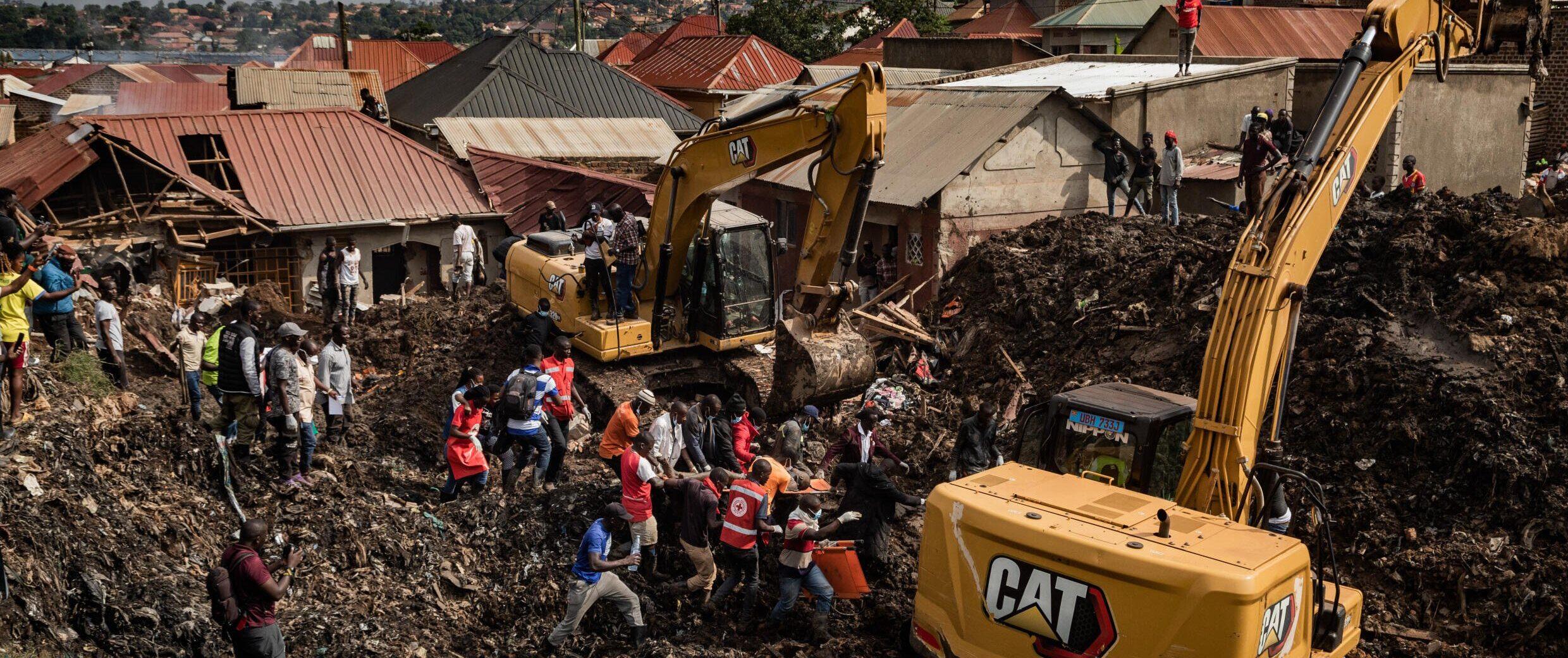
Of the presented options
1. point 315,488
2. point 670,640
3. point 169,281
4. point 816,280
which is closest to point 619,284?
point 816,280

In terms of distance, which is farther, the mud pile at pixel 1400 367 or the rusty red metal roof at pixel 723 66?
the rusty red metal roof at pixel 723 66

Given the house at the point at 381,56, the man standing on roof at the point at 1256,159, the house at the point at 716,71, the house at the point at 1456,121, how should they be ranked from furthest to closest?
the house at the point at 381,56 → the house at the point at 716,71 → the house at the point at 1456,121 → the man standing on roof at the point at 1256,159

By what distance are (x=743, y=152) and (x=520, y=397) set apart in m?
3.38

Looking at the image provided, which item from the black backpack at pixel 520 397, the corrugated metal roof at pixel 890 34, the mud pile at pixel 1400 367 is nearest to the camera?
the mud pile at pixel 1400 367

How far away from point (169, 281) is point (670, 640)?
557 inches

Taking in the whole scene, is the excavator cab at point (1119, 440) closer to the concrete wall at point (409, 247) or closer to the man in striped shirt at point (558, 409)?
the man in striped shirt at point (558, 409)

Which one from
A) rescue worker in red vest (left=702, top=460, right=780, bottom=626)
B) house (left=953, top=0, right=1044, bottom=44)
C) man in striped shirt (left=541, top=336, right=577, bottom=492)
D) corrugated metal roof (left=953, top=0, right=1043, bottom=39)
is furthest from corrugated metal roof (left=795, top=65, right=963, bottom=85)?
rescue worker in red vest (left=702, top=460, right=780, bottom=626)

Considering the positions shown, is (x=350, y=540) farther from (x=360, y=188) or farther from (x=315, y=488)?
(x=360, y=188)

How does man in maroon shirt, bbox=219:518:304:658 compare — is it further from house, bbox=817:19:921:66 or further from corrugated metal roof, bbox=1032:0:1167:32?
corrugated metal roof, bbox=1032:0:1167:32

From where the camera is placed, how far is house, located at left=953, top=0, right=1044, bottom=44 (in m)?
52.8

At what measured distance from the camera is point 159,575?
9.39m

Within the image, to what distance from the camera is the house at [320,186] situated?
2175 centimetres

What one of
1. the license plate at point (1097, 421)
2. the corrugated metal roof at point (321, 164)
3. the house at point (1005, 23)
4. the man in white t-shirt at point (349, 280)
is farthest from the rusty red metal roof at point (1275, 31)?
the license plate at point (1097, 421)

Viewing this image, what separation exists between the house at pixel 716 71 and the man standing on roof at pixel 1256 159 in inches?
985
